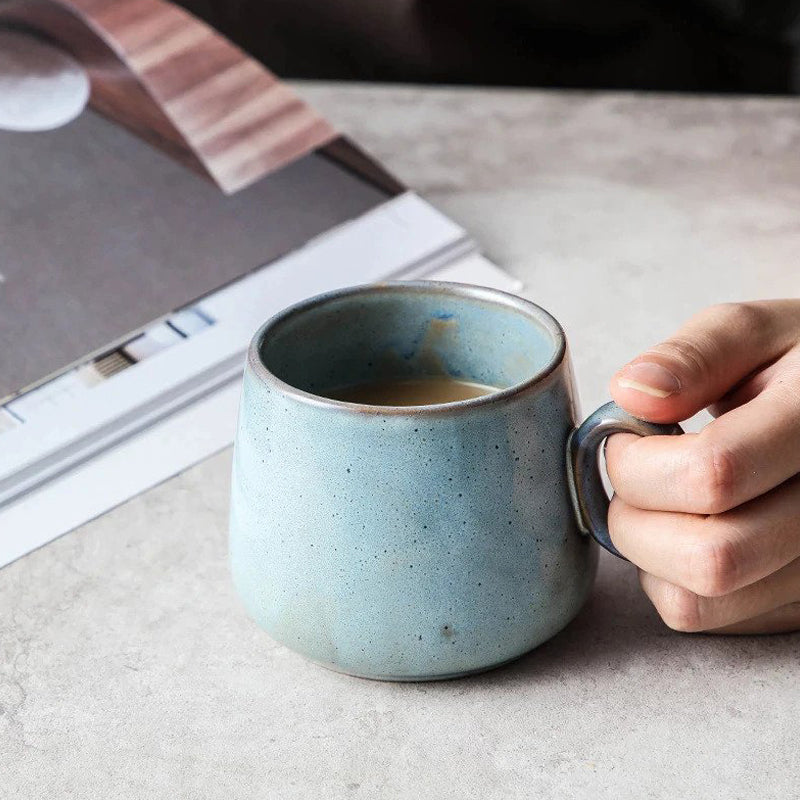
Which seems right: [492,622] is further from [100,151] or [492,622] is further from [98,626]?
[100,151]

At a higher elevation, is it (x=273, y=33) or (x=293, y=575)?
(x=293, y=575)

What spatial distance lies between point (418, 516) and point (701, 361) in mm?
120

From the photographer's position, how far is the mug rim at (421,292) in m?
0.36

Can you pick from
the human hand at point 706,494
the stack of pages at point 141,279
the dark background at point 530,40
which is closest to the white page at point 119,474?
the stack of pages at point 141,279

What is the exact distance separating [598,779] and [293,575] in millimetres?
114

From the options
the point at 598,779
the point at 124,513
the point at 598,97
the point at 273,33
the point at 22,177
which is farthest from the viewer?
the point at 273,33

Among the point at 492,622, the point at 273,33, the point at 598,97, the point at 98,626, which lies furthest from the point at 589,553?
the point at 273,33

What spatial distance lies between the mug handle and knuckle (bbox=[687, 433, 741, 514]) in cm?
2

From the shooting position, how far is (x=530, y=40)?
1075 mm

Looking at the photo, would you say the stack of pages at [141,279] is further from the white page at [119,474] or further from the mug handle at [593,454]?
the mug handle at [593,454]

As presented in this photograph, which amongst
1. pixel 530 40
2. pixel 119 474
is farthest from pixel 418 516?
pixel 530 40

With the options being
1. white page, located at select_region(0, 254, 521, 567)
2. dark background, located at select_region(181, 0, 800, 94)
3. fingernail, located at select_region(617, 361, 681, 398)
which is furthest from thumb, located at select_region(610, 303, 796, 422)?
dark background, located at select_region(181, 0, 800, 94)

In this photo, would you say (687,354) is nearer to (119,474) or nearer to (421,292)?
(421,292)

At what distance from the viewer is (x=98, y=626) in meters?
0.45
